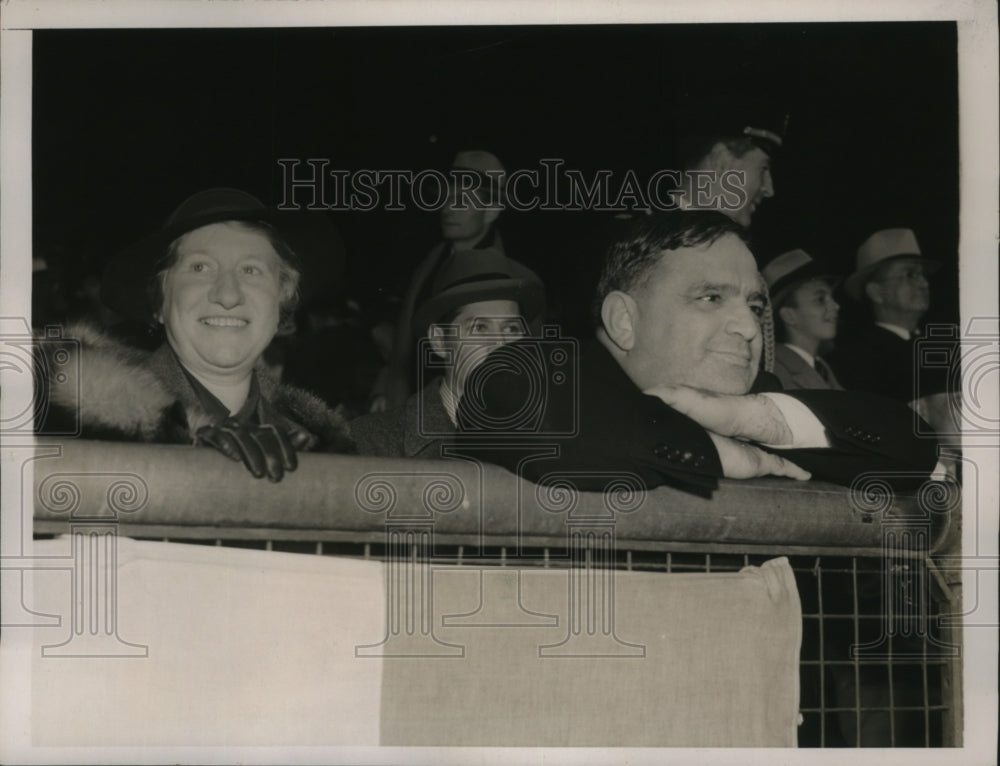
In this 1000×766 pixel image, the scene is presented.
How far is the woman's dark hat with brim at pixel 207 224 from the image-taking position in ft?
10.3

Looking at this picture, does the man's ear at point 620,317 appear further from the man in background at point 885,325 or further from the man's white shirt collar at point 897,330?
the man's white shirt collar at point 897,330

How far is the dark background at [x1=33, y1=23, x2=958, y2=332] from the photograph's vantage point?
3.19 m

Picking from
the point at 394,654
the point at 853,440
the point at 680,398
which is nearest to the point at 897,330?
the point at 853,440

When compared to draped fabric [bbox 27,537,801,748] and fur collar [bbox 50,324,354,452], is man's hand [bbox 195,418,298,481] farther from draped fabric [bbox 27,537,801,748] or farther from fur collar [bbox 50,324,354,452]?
draped fabric [bbox 27,537,801,748]

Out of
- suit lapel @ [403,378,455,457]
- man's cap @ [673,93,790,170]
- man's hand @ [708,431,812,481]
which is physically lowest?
man's hand @ [708,431,812,481]

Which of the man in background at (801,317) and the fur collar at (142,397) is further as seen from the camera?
the man in background at (801,317)

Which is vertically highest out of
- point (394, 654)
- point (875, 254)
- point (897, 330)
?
point (875, 254)

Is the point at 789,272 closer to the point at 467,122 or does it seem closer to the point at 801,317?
the point at 801,317

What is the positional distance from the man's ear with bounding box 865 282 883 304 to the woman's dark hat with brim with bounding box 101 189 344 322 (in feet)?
4.84

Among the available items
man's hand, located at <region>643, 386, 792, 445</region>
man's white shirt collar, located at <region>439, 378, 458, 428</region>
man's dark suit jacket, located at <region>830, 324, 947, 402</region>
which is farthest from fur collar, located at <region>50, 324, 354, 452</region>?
man's dark suit jacket, located at <region>830, 324, 947, 402</region>

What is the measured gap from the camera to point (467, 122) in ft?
10.5

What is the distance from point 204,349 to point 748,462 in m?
1.52

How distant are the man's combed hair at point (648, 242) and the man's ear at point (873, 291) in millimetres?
379

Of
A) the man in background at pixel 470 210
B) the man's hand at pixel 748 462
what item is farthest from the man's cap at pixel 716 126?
the man's hand at pixel 748 462
